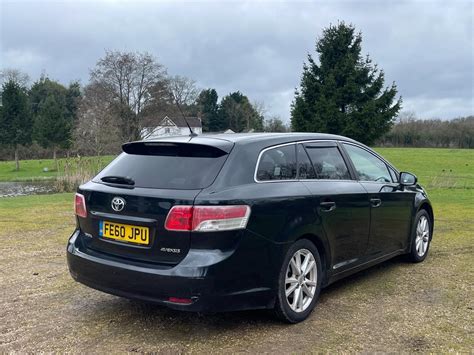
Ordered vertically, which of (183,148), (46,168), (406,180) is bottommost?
(46,168)

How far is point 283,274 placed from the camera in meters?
3.93

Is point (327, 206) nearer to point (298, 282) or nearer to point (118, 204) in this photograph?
point (298, 282)

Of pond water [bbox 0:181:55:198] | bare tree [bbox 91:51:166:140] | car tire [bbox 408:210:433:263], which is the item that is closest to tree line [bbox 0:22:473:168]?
bare tree [bbox 91:51:166:140]

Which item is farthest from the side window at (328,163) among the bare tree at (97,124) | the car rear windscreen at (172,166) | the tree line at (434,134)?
the tree line at (434,134)

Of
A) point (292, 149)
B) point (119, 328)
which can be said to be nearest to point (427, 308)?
point (292, 149)

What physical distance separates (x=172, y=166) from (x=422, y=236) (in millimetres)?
3985

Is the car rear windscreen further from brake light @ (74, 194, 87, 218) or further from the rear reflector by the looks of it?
the rear reflector

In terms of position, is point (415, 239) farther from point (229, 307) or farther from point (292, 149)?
point (229, 307)

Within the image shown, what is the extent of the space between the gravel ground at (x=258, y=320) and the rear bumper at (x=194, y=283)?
379 mm

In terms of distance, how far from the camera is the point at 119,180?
4.07 m

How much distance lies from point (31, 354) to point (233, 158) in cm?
219

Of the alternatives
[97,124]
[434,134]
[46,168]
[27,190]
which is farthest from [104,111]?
[434,134]

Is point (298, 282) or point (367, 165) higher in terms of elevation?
point (367, 165)

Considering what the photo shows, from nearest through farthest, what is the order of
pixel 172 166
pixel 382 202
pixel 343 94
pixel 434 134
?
pixel 172 166 < pixel 382 202 < pixel 343 94 < pixel 434 134
